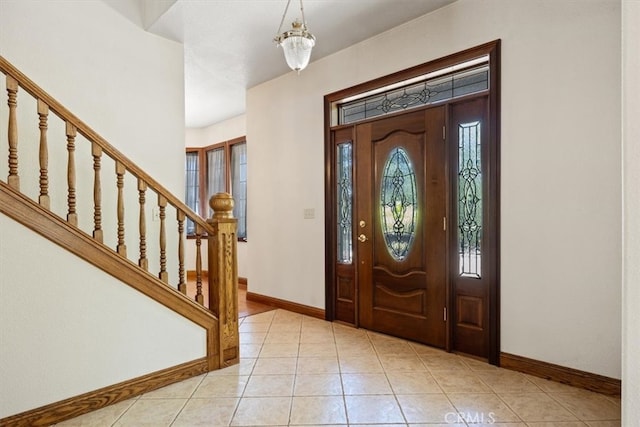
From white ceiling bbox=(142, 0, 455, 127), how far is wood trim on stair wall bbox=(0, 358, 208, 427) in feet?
8.98

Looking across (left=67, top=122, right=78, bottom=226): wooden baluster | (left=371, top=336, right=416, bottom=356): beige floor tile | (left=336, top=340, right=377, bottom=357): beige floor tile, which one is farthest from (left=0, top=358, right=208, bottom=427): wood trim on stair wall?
(left=371, top=336, right=416, bottom=356): beige floor tile

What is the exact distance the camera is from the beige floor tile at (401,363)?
280cm

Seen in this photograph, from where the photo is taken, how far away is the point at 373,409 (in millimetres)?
2219

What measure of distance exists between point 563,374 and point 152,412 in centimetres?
261

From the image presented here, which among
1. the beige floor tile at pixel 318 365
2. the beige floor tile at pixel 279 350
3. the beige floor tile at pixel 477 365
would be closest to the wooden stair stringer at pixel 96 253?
the beige floor tile at pixel 279 350

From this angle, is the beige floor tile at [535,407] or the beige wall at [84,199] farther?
the beige floor tile at [535,407]

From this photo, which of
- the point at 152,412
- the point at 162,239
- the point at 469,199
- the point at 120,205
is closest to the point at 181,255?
the point at 162,239

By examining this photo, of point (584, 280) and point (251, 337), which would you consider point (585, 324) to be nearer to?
point (584, 280)

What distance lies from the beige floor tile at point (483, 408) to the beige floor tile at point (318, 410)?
69 centimetres

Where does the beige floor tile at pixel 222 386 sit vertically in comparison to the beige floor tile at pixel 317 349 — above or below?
above

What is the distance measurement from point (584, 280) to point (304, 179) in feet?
9.08

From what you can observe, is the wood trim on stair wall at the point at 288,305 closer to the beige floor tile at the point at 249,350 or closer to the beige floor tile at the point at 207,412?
the beige floor tile at the point at 249,350

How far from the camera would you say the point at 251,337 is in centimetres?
354

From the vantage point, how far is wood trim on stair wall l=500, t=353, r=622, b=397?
234cm
